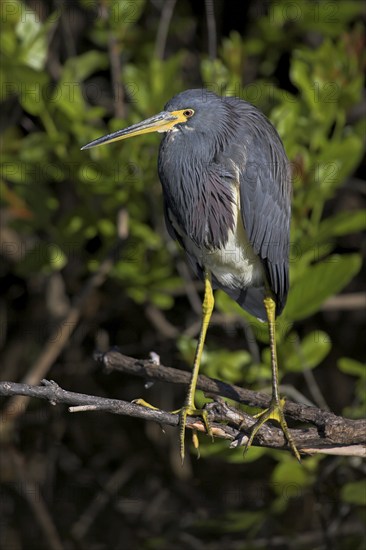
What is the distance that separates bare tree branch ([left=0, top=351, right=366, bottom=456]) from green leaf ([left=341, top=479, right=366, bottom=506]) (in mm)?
995

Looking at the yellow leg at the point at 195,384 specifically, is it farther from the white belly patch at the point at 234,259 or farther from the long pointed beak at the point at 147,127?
the long pointed beak at the point at 147,127

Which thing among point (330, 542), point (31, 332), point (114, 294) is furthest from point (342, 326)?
point (330, 542)

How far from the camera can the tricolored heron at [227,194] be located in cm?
304

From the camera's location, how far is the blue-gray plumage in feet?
10.0

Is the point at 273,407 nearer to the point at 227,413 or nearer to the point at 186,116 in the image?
the point at 227,413

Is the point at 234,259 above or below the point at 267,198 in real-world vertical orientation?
below

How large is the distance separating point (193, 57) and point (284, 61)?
500 mm

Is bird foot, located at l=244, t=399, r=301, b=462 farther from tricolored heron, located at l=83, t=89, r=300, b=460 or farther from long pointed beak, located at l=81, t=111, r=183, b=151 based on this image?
long pointed beak, located at l=81, t=111, r=183, b=151

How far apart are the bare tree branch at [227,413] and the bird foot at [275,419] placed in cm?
2

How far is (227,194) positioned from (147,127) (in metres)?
0.34

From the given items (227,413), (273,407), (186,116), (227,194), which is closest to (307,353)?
(273,407)

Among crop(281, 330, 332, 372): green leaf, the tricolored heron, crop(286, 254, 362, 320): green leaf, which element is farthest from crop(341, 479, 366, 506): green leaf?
the tricolored heron

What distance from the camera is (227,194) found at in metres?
3.12

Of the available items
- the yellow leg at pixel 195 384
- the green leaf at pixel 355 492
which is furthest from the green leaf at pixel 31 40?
the green leaf at pixel 355 492
